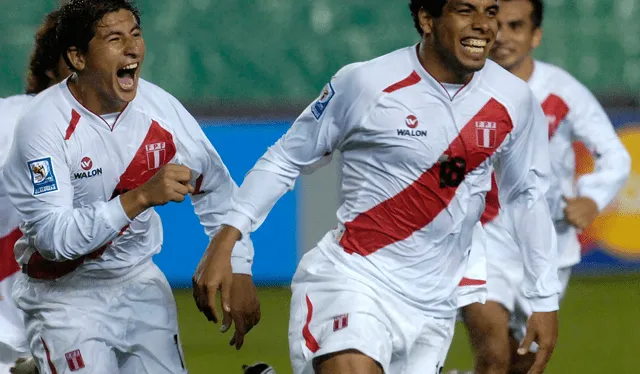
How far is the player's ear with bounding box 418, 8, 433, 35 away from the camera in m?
5.59

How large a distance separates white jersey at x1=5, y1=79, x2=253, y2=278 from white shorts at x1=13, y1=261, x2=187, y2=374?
0.23 ft

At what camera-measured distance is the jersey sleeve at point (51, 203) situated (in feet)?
17.3

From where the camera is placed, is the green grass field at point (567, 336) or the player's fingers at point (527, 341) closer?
the player's fingers at point (527, 341)

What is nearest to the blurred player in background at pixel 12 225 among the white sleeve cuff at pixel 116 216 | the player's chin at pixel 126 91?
the player's chin at pixel 126 91

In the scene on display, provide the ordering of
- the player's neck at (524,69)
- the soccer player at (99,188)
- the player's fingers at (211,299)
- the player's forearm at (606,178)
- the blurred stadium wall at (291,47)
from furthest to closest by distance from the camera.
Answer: the blurred stadium wall at (291,47)
the player's neck at (524,69)
the player's forearm at (606,178)
the soccer player at (99,188)
the player's fingers at (211,299)

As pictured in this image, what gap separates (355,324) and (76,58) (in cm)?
149

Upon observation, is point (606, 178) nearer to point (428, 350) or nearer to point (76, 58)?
point (428, 350)

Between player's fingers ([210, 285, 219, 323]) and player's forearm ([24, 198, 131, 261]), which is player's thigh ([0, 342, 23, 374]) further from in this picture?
player's fingers ([210, 285, 219, 323])

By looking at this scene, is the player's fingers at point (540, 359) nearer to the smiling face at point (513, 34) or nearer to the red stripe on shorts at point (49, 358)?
the red stripe on shorts at point (49, 358)

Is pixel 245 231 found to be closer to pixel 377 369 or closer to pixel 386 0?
pixel 377 369

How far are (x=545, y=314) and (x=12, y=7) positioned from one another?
6.83 meters

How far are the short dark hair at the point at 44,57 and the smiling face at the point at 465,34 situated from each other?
166 centimetres

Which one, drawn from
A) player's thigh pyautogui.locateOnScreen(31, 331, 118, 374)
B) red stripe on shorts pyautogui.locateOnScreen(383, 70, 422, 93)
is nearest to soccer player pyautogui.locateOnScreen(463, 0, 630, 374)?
red stripe on shorts pyautogui.locateOnScreen(383, 70, 422, 93)

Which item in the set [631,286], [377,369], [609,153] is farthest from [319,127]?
[631,286]
